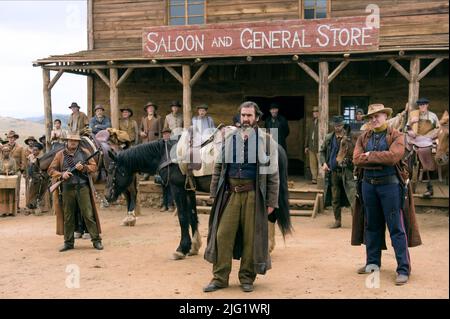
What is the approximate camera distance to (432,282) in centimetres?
647

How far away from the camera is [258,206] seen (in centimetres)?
627

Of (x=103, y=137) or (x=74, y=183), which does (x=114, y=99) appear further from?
(x=74, y=183)

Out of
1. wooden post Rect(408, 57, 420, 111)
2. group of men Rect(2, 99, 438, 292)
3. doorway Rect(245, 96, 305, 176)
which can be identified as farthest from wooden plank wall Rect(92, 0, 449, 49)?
group of men Rect(2, 99, 438, 292)

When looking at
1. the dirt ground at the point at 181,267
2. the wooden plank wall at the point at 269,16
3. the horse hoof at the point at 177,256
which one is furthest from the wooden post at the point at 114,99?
the horse hoof at the point at 177,256

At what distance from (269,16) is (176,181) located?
26.4 ft

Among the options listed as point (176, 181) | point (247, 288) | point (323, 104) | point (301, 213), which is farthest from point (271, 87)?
point (247, 288)

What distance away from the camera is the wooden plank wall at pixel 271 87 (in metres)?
14.7

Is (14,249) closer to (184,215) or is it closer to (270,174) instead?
(184,215)

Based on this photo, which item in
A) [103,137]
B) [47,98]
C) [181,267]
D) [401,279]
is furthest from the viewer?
[47,98]

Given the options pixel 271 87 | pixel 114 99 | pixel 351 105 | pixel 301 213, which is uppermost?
pixel 271 87

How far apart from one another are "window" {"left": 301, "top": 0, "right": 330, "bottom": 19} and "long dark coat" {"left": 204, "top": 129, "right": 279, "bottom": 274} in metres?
9.20

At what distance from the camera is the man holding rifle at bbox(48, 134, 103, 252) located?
882 cm

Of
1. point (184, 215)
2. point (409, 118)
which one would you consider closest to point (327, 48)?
point (409, 118)

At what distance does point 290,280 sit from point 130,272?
2.11m
